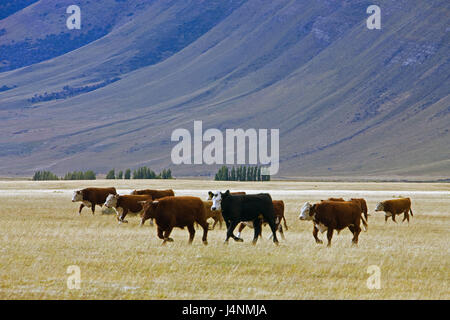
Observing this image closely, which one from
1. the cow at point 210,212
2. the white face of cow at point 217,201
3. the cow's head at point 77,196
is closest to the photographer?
the white face of cow at point 217,201

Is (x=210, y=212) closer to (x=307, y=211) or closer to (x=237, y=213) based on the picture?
(x=237, y=213)

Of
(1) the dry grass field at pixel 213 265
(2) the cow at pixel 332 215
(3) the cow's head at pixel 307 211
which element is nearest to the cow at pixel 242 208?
(1) the dry grass field at pixel 213 265

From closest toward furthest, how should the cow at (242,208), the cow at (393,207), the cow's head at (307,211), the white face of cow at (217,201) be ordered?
the white face of cow at (217,201)
the cow at (242,208)
the cow's head at (307,211)
the cow at (393,207)

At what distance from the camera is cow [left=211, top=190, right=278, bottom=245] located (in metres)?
23.3

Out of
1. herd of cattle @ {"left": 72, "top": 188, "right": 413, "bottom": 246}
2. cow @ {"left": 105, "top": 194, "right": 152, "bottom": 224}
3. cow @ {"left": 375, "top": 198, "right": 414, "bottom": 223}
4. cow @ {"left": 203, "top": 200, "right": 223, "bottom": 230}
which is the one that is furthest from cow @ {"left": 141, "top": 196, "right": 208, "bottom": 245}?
cow @ {"left": 375, "top": 198, "right": 414, "bottom": 223}

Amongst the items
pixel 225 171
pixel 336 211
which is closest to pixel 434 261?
pixel 336 211

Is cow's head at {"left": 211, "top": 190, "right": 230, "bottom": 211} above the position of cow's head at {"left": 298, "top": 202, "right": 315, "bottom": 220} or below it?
above

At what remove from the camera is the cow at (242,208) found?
919 inches

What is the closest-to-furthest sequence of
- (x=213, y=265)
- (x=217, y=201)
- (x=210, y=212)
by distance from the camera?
(x=213, y=265), (x=217, y=201), (x=210, y=212)

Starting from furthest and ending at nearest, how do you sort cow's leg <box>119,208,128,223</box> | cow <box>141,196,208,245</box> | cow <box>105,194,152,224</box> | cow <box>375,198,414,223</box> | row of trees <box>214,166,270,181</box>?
1. row of trees <box>214,166,270,181</box>
2. cow <box>375,198,414,223</box>
3. cow <box>105,194,152,224</box>
4. cow's leg <box>119,208,128,223</box>
5. cow <box>141,196,208,245</box>

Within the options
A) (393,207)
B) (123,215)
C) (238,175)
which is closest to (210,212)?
(123,215)

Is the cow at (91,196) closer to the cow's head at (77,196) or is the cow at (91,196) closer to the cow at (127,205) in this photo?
the cow's head at (77,196)

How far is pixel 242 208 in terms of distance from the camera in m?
23.5

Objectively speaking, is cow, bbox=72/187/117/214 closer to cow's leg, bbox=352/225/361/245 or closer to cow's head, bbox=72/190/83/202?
cow's head, bbox=72/190/83/202
